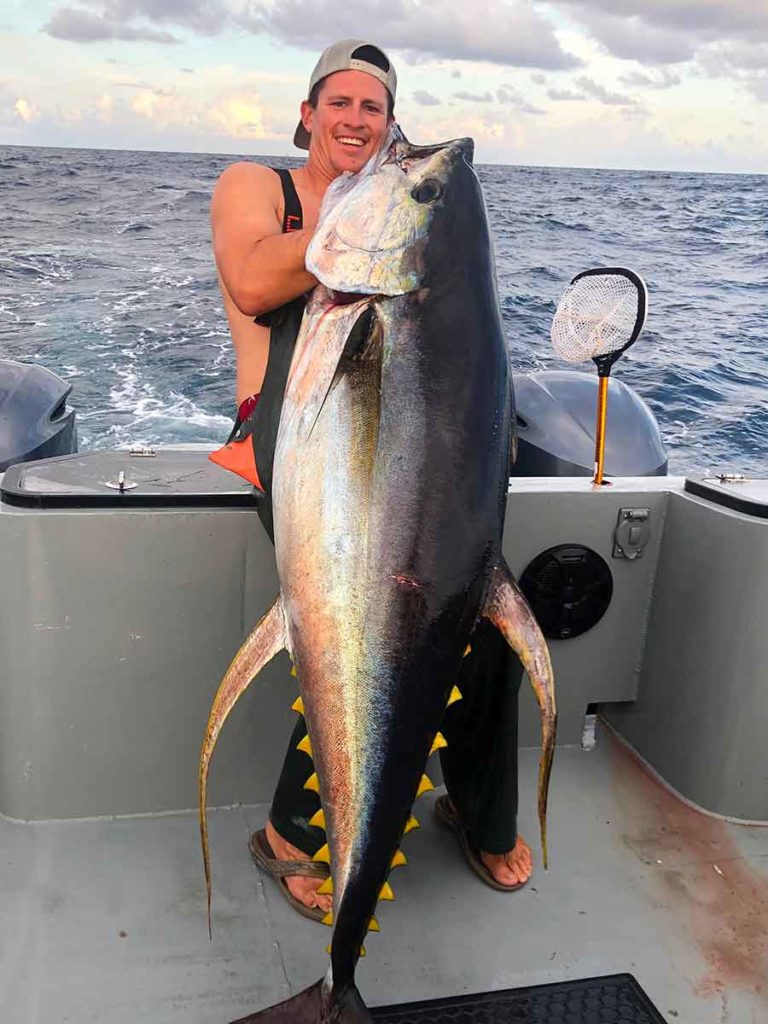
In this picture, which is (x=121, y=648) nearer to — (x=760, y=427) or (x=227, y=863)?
(x=227, y=863)

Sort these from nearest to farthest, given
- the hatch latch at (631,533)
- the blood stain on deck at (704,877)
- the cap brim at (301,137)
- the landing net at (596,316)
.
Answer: the blood stain on deck at (704,877)
the cap brim at (301,137)
the landing net at (596,316)
the hatch latch at (631,533)

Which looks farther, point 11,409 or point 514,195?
point 514,195

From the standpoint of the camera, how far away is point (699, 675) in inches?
114

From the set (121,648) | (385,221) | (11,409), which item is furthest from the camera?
(11,409)

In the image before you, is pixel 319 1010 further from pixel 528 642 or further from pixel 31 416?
pixel 31 416

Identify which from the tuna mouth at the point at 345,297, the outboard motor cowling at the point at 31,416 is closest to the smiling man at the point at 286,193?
the tuna mouth at the point at 345,297

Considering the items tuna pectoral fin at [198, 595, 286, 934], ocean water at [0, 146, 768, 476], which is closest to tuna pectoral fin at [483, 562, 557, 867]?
tuna pectoral fin at [198, 595, 286, 934]

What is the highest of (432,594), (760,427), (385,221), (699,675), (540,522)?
(385,221)

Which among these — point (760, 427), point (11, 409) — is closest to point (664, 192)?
point (760, 427)

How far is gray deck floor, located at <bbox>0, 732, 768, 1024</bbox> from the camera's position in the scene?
215 centimetres

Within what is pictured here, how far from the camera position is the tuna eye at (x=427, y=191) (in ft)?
5.62

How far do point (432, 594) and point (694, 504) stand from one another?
4.91 feet

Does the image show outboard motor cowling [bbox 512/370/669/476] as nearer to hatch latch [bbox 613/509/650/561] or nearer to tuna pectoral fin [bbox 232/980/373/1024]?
hatch latch [bbox 613/509/650/561]

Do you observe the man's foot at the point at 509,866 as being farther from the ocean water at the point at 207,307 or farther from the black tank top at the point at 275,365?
the ocean water at the point at 207,307
